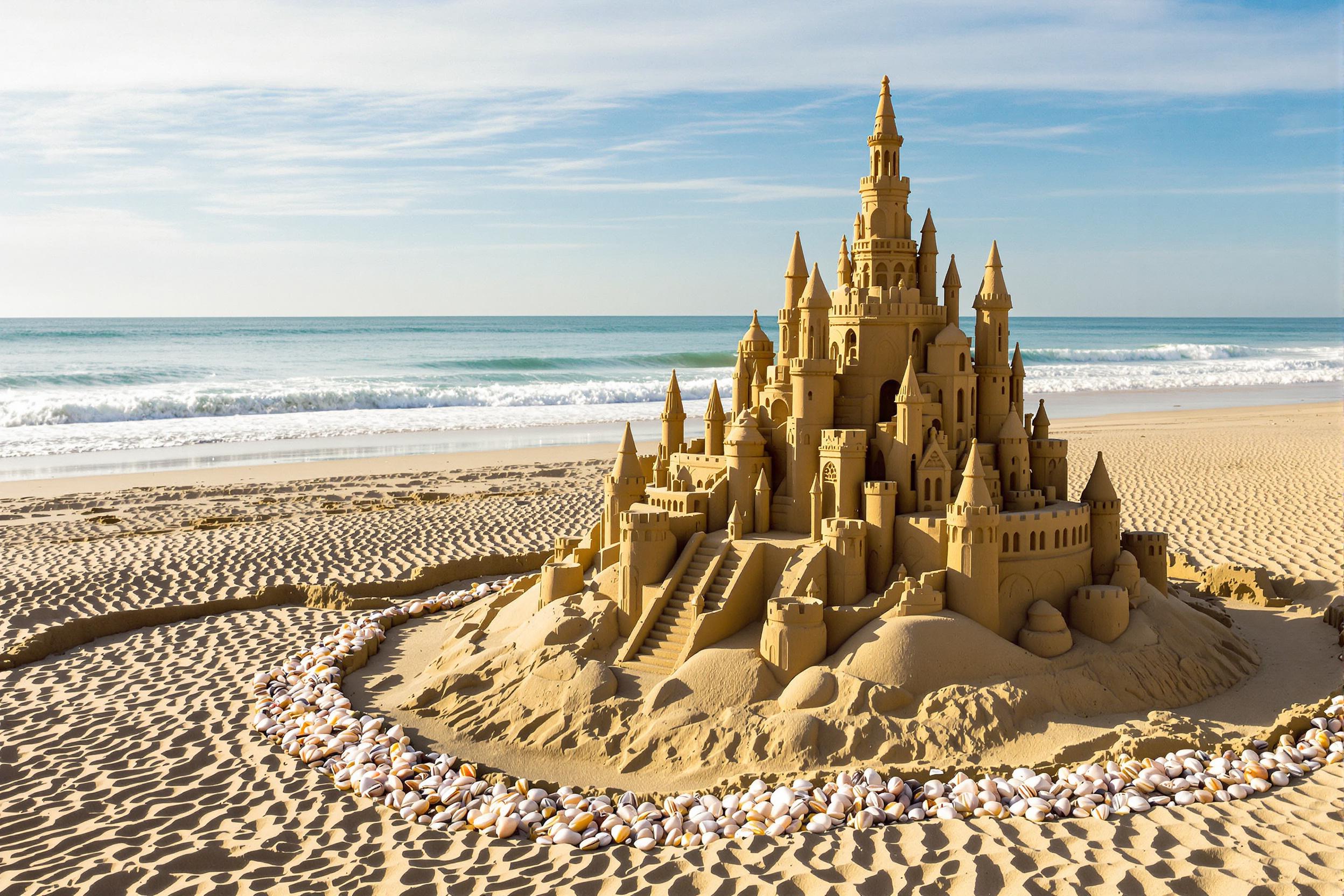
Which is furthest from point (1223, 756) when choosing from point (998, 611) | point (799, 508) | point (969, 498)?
point (799, 508)

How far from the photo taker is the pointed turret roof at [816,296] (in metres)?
14.8

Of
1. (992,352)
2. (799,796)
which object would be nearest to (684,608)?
(799,796)

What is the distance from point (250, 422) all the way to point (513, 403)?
13.8 metres

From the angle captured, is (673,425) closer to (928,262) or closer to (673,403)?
(673,403)

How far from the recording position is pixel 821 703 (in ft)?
38.9

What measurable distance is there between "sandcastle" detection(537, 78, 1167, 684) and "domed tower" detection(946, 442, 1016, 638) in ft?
0.06

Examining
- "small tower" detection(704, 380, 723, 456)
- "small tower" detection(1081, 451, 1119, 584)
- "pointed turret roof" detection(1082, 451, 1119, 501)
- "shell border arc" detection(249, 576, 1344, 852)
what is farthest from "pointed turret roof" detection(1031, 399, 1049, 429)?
"shell border arc" detection(249, 576, 1344, 852)

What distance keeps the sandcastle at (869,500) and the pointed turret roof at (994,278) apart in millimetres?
28

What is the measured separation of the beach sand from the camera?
29.3 ft

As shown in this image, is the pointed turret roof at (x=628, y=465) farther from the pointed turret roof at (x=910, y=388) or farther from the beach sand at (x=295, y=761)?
the beach sand at (x=295, y=761)

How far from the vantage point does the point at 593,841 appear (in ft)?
32.3

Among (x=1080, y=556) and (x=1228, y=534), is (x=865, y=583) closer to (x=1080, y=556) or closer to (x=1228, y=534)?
(x=1080, y=556)

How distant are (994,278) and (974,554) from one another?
15.5ft

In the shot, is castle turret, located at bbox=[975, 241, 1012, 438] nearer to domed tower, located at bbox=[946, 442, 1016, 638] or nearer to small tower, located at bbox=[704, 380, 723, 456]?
domed tower, located at bbox=[946, 442, 1016, 638]
